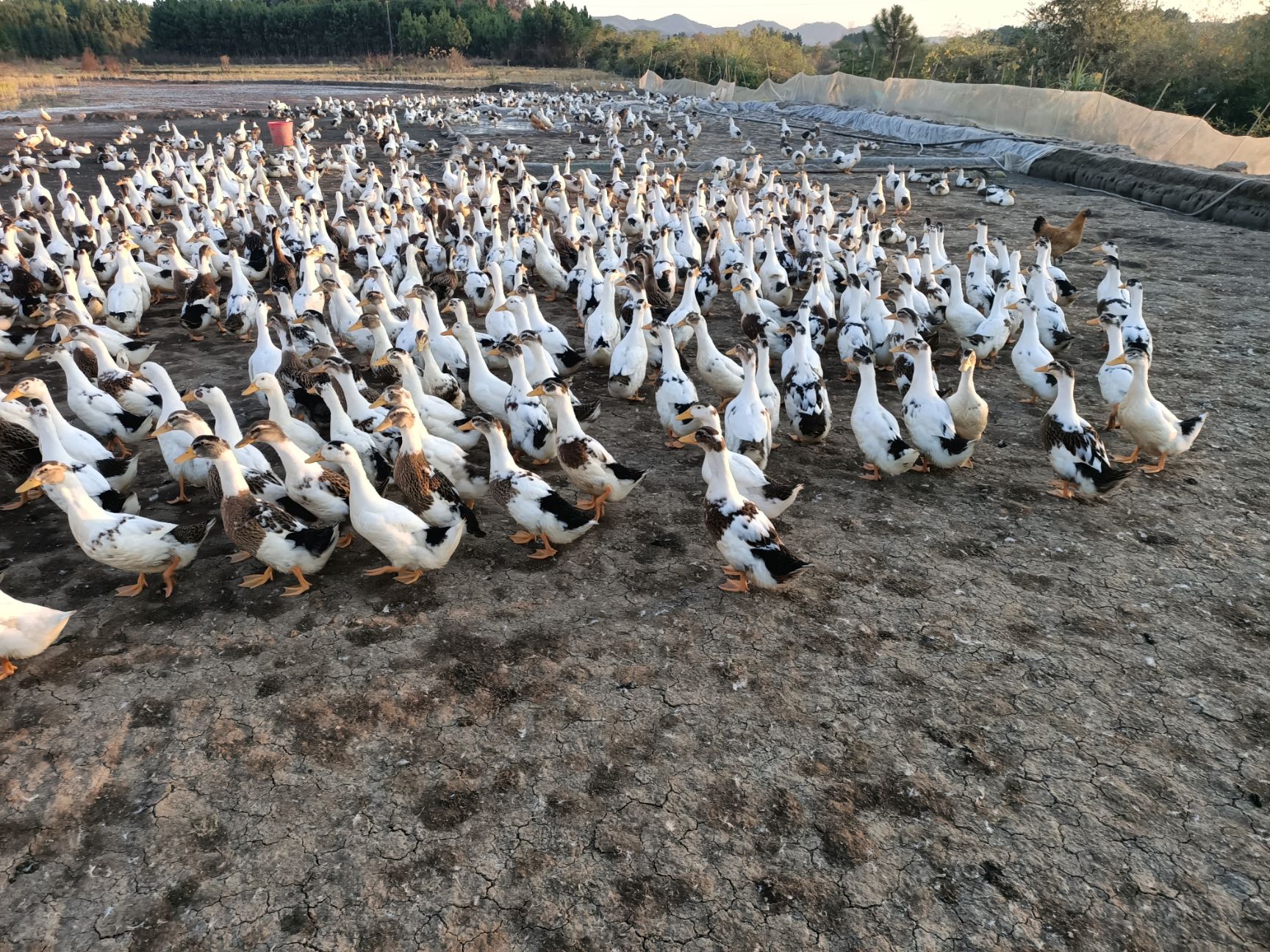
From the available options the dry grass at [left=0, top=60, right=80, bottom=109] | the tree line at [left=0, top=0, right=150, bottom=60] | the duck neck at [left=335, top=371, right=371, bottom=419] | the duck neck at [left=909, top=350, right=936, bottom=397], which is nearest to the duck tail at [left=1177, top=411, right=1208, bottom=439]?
the duck neck at [left=909, top=350, right=936, bottom=397]

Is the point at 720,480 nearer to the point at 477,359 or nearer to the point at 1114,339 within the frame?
the point at 477,359

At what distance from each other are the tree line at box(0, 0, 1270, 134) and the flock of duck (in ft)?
64.2

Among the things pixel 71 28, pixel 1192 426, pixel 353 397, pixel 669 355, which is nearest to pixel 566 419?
pixel 669 355

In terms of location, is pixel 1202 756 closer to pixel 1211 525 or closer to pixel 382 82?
pixel 1211 525

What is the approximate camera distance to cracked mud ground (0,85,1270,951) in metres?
3.09

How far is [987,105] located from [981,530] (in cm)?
2713

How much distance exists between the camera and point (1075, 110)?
2273 cm

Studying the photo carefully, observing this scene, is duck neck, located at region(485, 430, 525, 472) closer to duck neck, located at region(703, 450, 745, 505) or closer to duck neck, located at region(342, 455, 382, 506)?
duck neck, located at region(342, 455, 382, 506)

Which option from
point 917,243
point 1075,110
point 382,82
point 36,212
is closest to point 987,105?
point 1075,110

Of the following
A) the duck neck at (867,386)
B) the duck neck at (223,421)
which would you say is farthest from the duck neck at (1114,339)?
the duck neck at (223,421)

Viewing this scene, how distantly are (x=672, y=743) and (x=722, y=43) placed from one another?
67.0m

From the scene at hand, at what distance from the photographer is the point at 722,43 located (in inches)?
2327

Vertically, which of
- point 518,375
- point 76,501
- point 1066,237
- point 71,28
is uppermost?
point 71,28

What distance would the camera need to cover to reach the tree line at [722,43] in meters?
28.5
